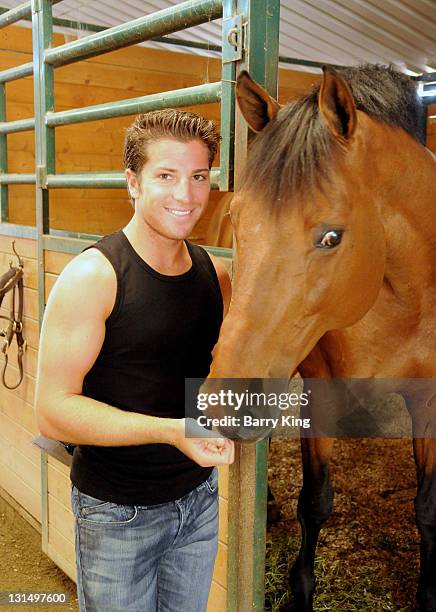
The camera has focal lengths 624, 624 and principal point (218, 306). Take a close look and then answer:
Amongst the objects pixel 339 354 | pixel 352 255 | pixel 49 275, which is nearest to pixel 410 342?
pixel 339 354

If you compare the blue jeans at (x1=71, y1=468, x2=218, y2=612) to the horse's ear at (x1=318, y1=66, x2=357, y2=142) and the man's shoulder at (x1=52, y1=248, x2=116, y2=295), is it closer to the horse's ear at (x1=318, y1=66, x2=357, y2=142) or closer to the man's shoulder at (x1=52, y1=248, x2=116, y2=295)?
the man's shoulder at (x1=52, y1=248, x2=116, y2=295)

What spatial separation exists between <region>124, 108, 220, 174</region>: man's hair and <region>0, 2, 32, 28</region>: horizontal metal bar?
58.3 inches

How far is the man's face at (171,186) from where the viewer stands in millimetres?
1152

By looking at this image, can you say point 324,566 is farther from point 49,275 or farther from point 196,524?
point 49,275

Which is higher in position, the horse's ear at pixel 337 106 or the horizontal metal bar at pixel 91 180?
the horse's ear at pixel 337 106

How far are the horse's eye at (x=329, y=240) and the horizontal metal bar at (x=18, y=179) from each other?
1.64 metres

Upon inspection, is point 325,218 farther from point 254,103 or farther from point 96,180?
point 96,180

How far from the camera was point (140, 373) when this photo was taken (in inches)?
48.1

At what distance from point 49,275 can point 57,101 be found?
2078 mm

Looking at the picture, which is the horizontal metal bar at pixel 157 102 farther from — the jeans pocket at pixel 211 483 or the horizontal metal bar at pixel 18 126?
the jeans pocket at pixel 211 483

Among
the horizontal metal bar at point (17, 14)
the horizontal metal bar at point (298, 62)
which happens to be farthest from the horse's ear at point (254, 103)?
the horizontal metal bar at point (298, 62)

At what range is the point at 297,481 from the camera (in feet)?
9.31

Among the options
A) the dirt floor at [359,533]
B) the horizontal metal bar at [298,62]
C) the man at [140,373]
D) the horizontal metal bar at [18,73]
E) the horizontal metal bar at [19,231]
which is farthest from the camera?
the horizontal metal bar at [298,62]

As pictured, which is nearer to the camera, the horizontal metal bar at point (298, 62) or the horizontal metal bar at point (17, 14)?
the horizontal metal bar at point (17, 14)
